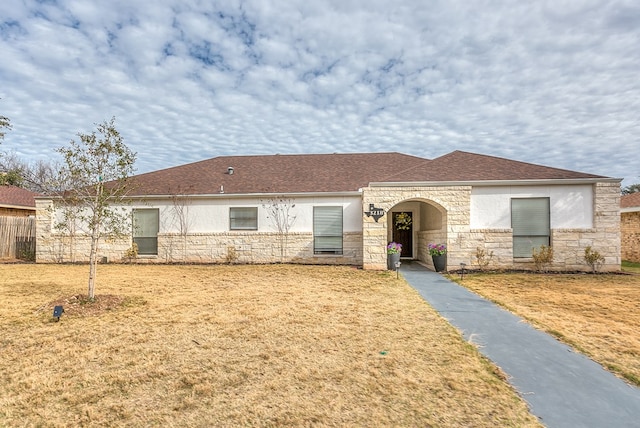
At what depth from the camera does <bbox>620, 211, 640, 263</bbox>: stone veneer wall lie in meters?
15.0

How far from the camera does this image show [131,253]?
1397 cm

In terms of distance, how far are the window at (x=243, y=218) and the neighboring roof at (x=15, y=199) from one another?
13172 mm

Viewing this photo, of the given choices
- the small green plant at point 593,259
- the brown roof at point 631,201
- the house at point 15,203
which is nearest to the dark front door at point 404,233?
the small green plant at point 593,259

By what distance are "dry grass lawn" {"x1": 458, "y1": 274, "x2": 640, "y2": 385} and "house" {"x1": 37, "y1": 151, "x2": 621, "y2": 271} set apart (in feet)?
5.62

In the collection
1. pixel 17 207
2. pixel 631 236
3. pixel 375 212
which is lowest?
pixel 631 236

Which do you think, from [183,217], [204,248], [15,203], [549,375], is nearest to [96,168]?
[183,217]

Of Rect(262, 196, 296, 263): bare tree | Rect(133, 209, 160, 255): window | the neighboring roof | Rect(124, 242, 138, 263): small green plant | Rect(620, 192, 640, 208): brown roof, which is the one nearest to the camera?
Rect(262, 196, 296, 263): bare tree

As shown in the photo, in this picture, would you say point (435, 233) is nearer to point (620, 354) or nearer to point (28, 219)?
point (620, 354)

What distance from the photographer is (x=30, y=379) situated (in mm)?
3508

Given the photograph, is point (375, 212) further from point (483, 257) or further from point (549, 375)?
point (549, 375)

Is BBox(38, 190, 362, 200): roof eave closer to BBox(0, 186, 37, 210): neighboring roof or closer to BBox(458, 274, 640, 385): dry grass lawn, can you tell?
BBox(458, 274, 640, 385): dry grass lawn

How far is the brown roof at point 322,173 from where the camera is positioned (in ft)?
39.4

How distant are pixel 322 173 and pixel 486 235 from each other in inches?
301

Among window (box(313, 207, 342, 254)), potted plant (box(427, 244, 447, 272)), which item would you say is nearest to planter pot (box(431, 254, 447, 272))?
potted plant (box(427, 244, 447, 272))
